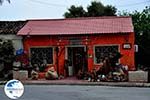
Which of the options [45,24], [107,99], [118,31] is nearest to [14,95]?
[107,99]

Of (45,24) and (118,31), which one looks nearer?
(118,31)

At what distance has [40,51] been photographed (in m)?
30.2

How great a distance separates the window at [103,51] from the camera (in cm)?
2909

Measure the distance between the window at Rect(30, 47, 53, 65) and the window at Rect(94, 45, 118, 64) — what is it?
317cm

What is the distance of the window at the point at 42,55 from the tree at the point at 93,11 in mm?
13350

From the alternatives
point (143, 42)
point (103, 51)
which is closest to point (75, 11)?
point (143, 42)

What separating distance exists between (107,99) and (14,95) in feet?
35.5

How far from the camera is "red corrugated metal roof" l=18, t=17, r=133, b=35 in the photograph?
29188 millimetres

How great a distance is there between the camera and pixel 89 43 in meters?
29.4

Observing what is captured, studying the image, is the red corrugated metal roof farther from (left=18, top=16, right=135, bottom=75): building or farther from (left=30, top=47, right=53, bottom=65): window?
(left=30, top=47, right=53, bottom=65): window

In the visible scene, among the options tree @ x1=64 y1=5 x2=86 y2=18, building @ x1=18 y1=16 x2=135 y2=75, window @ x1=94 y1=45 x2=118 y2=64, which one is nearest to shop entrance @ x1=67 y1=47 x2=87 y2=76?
building @ x1=18 y1=16 x2=135 y2=75

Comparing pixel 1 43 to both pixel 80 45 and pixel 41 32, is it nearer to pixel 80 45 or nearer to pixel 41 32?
pixel 41 32

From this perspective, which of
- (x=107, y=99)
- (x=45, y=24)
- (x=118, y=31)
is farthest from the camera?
(x=45, y=24)

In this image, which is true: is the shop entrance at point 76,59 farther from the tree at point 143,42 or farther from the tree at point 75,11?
the tree at point 75,11
